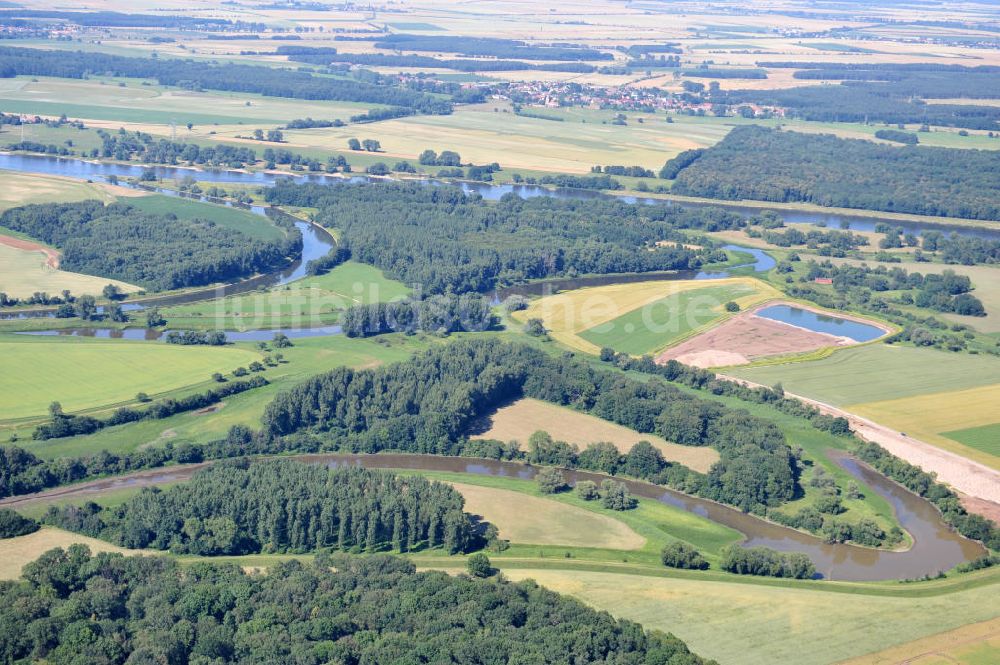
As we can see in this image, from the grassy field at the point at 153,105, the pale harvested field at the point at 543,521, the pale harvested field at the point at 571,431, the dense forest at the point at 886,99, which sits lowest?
the pale harvested field at the point at 543,521

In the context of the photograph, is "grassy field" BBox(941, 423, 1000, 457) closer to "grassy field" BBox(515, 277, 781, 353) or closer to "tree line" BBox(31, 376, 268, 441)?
"grassy field" BBox(515, 277, 781, 353)

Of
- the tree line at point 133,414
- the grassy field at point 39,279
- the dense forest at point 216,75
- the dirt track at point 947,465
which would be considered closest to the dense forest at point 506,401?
the tree line at point 133,414

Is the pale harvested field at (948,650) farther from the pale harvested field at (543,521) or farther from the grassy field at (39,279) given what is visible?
the grassy field at (39,279)

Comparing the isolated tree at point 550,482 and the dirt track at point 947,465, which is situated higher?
the dirt track at point 947,465

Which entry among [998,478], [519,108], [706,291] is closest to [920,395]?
[998,478]

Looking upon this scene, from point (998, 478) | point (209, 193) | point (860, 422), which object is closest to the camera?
point (998, 478)

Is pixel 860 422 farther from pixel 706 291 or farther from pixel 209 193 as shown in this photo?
pixel 209 193
